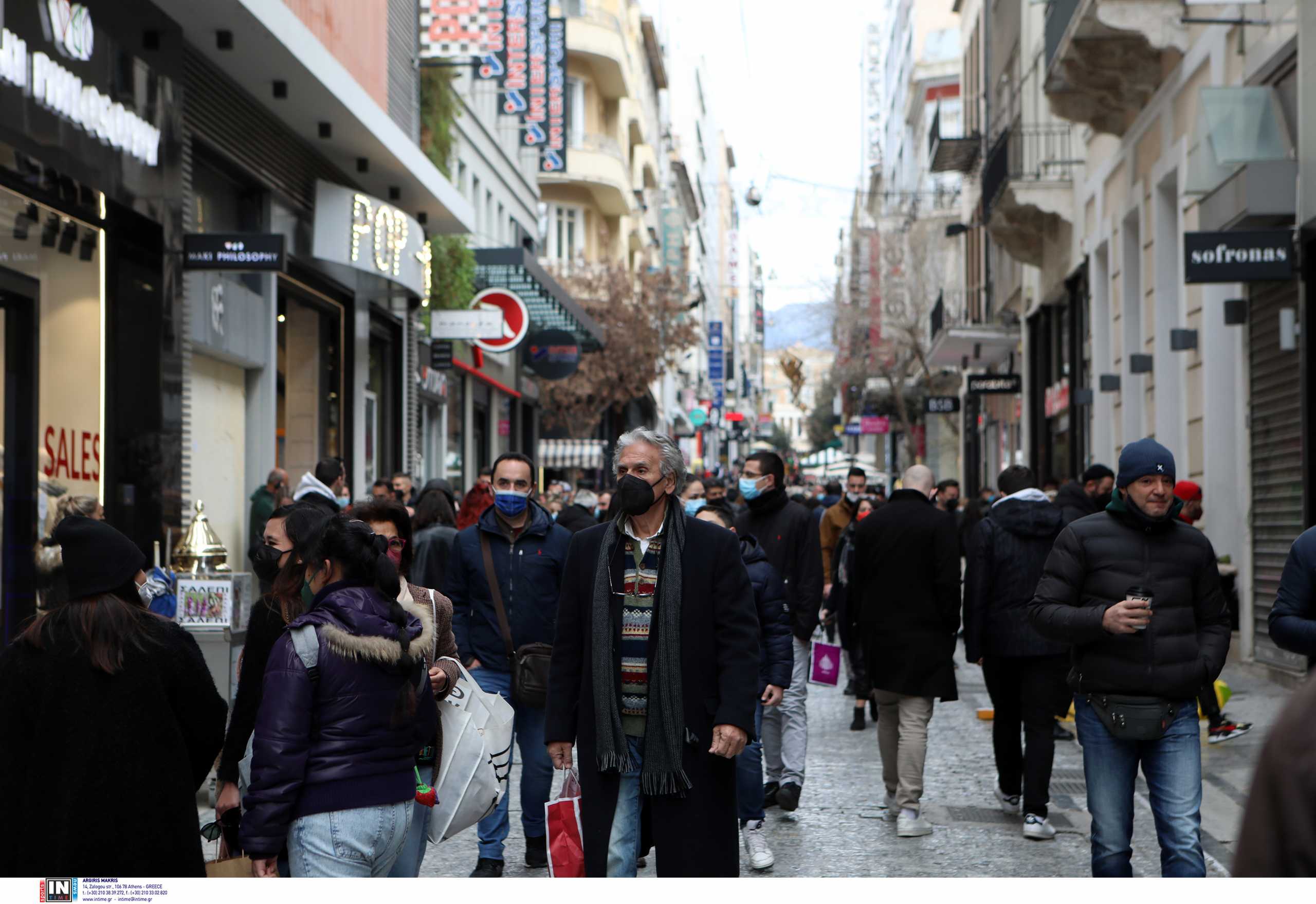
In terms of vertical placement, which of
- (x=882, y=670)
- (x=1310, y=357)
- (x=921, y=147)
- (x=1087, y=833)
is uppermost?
(x=921, y=147)

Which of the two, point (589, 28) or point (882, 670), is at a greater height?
point (589, 28)

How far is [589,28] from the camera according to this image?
152 ft

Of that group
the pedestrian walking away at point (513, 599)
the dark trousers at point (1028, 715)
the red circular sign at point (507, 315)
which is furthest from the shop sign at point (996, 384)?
the pedestrian walking away at point (513, 599)

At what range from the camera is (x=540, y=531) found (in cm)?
782

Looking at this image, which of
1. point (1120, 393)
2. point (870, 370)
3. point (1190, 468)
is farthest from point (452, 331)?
point (870, 370)

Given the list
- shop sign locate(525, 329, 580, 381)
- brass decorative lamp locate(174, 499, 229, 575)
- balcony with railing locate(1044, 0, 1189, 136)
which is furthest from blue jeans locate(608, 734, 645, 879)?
shop sign locate(525, 329, 580, 381)

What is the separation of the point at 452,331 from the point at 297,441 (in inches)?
224

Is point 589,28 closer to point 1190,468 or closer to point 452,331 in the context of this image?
point 452,331

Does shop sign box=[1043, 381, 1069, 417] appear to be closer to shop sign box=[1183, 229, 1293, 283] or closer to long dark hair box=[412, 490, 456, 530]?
shop sign box=[1183, 229, 1293, 283]

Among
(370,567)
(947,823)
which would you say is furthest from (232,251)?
(370,567)

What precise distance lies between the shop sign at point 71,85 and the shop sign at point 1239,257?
8283 mm

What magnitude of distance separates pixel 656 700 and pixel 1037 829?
3.70 m

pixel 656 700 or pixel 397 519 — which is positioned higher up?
pixel 397 519

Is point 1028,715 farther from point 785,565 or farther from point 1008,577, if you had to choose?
point 785,565
